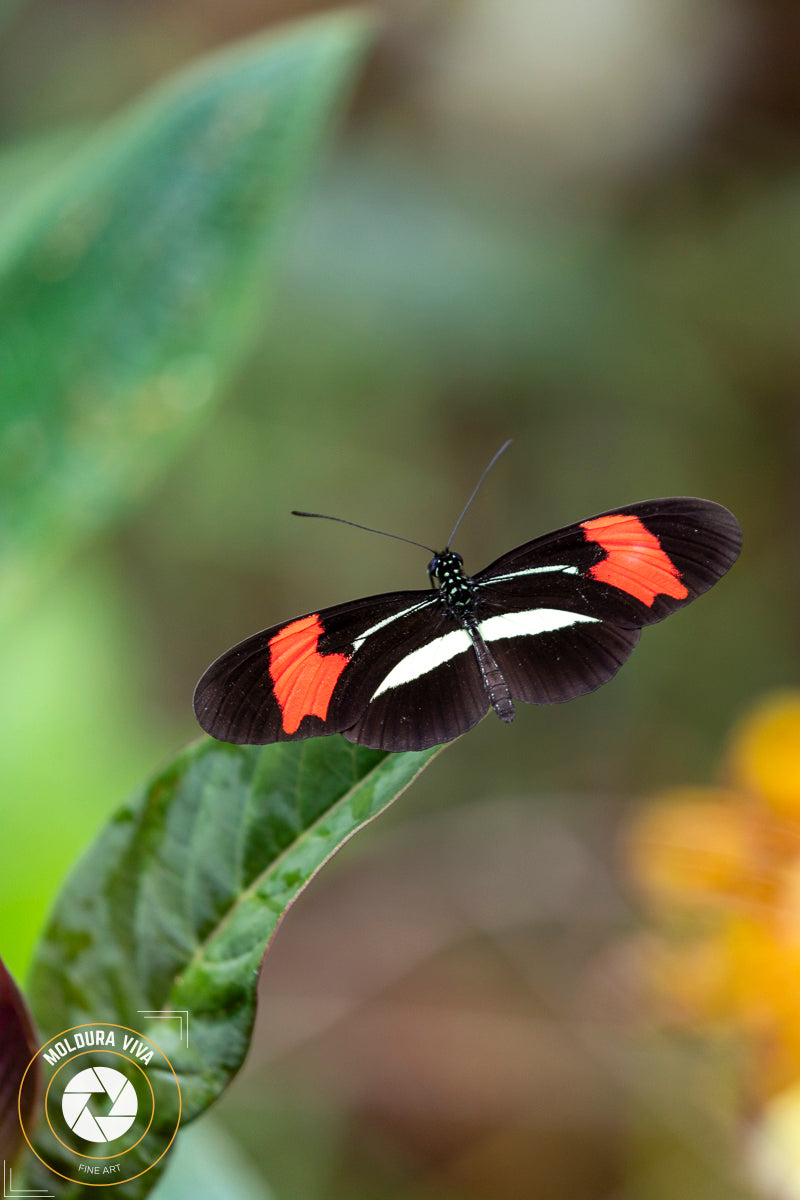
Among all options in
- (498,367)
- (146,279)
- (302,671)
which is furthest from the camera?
(498,367)

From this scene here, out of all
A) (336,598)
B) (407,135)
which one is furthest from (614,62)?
(336,598)

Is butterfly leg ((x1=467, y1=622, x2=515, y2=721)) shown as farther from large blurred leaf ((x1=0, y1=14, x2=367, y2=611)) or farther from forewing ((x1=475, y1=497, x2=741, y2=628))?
large blurred leaf ((x1=0, y1=14, x2=367, y2=611))

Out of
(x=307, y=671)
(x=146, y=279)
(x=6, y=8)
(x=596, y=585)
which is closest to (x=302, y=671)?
(x=307, y=671)

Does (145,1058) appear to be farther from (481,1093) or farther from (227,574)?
(227,574)

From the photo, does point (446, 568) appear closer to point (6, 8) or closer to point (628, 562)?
point (628, 562)

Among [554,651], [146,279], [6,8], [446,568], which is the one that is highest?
[6,8]

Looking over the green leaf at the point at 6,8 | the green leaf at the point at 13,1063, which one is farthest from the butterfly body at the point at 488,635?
the green leaf at the point at 6,8

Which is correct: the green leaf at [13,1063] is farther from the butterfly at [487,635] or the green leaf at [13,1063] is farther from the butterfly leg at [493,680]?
the butterfly leg at [493,680]
